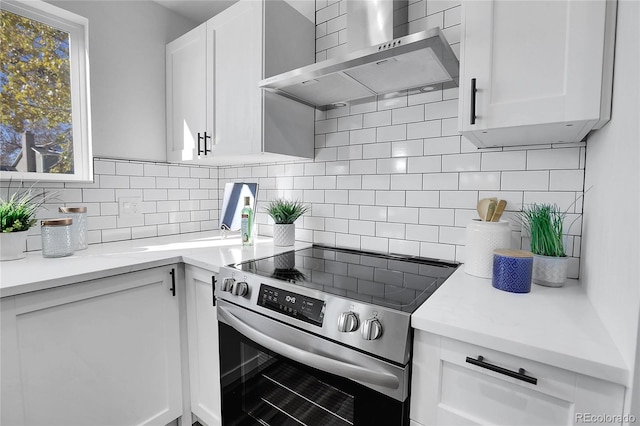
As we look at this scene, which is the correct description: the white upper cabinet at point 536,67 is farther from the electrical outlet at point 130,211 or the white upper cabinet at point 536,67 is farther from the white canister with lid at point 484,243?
the electrical outlet at point 130,211

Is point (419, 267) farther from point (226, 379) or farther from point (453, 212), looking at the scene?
point (226, 379)

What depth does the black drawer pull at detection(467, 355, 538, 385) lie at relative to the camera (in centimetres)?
69

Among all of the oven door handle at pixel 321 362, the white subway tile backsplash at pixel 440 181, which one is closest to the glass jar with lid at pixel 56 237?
the oven door handle at pixel 321 362

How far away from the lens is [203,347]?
4.85 feet

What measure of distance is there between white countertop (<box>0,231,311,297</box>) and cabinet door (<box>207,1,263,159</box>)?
0.54 meters

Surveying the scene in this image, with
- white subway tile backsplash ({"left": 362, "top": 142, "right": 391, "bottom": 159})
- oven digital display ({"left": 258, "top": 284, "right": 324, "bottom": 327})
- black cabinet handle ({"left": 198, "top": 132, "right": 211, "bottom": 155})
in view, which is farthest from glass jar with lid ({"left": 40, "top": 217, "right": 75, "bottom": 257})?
white subway tile backsplash ({"left": 362, "top": 142, "right": 391, "bottom": 159})

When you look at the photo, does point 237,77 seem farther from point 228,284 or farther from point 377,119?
point 228,284

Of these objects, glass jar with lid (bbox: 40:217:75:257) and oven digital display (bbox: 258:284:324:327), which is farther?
glass jar with lid (bbox: 40:217:75:257)

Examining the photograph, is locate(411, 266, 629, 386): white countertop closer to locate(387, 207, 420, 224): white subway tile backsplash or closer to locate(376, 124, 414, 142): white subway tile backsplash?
locate(387, 207, 420, 224): white subway tile backsplash

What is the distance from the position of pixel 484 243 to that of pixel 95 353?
1.61 m

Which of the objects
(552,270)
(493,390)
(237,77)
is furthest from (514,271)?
(237,77)

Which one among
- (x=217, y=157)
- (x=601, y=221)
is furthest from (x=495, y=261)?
(x=217, y=157)

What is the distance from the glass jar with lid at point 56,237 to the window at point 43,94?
32cm

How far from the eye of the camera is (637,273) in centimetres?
58
